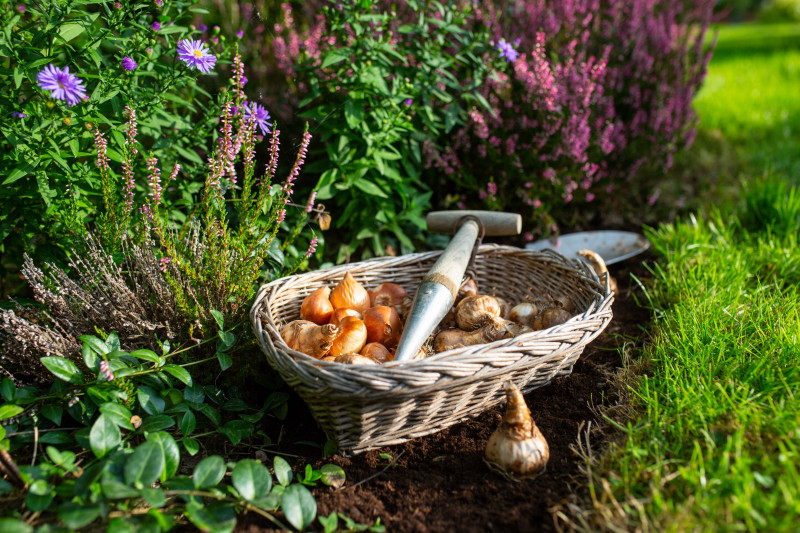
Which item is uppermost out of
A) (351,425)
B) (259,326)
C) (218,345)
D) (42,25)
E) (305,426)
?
(42,25)

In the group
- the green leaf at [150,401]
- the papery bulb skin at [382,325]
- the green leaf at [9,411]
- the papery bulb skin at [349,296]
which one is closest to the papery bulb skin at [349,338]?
the papery bulb skin at [382,325]

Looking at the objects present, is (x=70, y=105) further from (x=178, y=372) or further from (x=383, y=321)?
(x=383, y=321)

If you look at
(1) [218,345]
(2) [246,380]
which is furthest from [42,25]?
(2) [246,380]

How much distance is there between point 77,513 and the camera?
1.31 metres

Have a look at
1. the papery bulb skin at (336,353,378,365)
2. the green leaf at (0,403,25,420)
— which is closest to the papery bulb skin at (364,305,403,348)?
the papery bulb skin at (336,353,378,365)

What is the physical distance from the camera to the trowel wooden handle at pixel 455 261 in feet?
6.66

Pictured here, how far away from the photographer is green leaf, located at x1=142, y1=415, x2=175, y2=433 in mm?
1671

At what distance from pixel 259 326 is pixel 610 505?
1145mm

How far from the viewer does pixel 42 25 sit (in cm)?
184

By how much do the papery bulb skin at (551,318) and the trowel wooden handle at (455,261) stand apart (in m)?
0.33

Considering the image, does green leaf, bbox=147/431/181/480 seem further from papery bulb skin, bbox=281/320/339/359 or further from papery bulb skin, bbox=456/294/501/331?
papery bulb skin, bbox=456/294/501/331

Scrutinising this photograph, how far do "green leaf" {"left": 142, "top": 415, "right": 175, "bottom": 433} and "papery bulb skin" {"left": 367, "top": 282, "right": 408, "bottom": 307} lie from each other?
87 cm

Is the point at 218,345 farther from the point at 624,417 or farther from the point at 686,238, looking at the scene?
the point at 686,238

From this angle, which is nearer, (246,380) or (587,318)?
(587,318)
